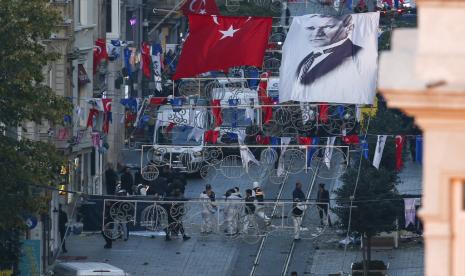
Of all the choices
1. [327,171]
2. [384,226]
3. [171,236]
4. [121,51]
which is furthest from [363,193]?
[121,51]

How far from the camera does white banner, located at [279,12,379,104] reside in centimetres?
3784

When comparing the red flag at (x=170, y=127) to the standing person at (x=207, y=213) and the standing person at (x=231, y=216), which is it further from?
the standing person at (x=231, y=216)

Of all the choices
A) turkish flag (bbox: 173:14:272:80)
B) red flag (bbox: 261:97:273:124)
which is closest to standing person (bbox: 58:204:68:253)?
red flag (bbox: 261:97:273:124)

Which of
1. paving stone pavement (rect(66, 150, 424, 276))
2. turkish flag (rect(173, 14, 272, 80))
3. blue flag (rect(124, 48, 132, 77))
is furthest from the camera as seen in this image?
blue flag (rect(124, 48, 132, 77))

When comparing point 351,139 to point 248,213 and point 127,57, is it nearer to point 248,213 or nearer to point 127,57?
point 248,213

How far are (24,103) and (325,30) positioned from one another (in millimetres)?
6476

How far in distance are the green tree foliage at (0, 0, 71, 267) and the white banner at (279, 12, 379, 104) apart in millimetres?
5119

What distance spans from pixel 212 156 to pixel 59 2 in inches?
228

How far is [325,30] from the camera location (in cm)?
3803

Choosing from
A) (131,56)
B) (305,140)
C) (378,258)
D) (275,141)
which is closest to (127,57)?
(131,56)

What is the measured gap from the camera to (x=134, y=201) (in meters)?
41.6

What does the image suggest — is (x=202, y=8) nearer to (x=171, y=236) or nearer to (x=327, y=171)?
(x=171, y=236)

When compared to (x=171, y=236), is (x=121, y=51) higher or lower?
higher

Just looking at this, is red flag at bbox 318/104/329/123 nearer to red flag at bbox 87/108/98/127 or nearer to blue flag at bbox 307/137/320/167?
blue flag at bbox 307/137/320/167
